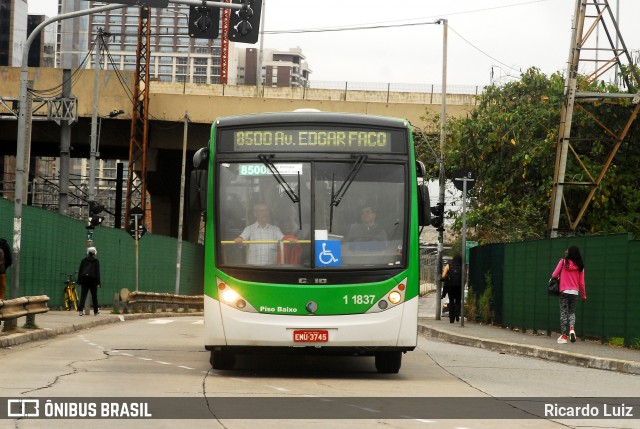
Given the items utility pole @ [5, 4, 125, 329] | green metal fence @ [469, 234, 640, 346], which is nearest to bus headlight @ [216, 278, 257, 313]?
green metal fence @ [469, 234, 640, 346]

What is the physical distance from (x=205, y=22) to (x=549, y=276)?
8.66 metres

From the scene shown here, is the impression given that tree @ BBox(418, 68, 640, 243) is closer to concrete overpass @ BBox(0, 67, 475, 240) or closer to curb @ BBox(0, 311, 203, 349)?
concrete overpass @ BBox(0, 67, 475, 240)

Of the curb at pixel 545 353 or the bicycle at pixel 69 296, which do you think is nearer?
the curb at pixel 545 353

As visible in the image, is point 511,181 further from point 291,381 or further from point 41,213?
point 291,381

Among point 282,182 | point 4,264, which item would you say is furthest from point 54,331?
point 282,182

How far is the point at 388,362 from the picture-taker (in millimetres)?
15555

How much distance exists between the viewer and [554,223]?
2961 cm

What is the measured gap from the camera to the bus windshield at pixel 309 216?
48.4ft

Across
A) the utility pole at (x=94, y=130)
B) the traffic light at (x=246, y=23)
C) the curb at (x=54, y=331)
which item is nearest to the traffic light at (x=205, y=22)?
the traffic light at (x=246, y=23)

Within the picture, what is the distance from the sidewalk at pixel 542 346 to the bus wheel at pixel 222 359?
5616 millimetres

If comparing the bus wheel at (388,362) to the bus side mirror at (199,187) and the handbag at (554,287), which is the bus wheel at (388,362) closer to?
the bus side mirror at (199,187)

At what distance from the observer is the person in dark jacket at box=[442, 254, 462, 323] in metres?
31.2

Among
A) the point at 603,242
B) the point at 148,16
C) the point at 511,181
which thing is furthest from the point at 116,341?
the point at 148,16

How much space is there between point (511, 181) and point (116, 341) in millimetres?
20290
